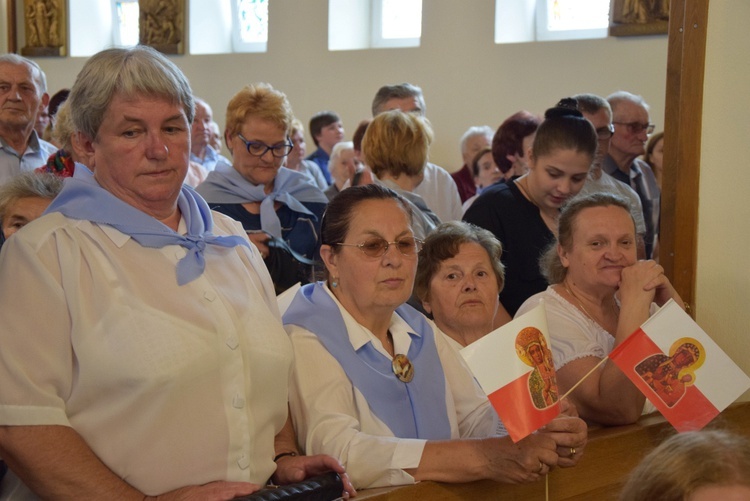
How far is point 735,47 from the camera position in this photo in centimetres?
369

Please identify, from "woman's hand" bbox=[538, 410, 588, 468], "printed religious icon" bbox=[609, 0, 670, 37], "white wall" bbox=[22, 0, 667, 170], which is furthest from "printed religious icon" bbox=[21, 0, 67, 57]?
"woman's hand" bbox=[538, 410, 588, 468]

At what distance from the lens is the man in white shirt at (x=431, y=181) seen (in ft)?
18.4

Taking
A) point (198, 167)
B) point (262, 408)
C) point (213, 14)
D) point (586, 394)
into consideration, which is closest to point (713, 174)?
point (586, 394)

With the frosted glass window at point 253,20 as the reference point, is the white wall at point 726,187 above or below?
below

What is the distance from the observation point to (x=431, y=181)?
18.5 feet

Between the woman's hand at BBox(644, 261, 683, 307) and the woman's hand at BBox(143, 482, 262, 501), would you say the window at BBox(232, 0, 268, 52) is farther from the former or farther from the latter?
the woman's hand at BBox(143, 482, 262, 501)

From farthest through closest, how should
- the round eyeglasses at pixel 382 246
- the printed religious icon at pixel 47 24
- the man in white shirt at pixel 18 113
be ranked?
the printed religious icon at pixel 47 24
the man in white shirt at pixel 18 113
the round eyeglasses at pixel 382 246

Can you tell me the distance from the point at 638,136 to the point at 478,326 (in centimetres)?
252

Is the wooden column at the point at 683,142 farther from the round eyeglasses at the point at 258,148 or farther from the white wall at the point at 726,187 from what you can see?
the round eyeglasses at the point at 258,148

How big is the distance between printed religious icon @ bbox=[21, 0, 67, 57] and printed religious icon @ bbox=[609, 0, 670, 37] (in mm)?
6989

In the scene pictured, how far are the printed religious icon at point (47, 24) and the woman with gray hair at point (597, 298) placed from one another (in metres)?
10.5

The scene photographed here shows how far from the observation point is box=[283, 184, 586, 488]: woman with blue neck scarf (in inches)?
99.2

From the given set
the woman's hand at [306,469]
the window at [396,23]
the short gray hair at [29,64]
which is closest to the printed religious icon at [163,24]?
the window at [396,23]

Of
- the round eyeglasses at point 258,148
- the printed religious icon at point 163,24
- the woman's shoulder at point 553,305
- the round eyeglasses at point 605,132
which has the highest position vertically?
the printed religious icon at point 163,24
